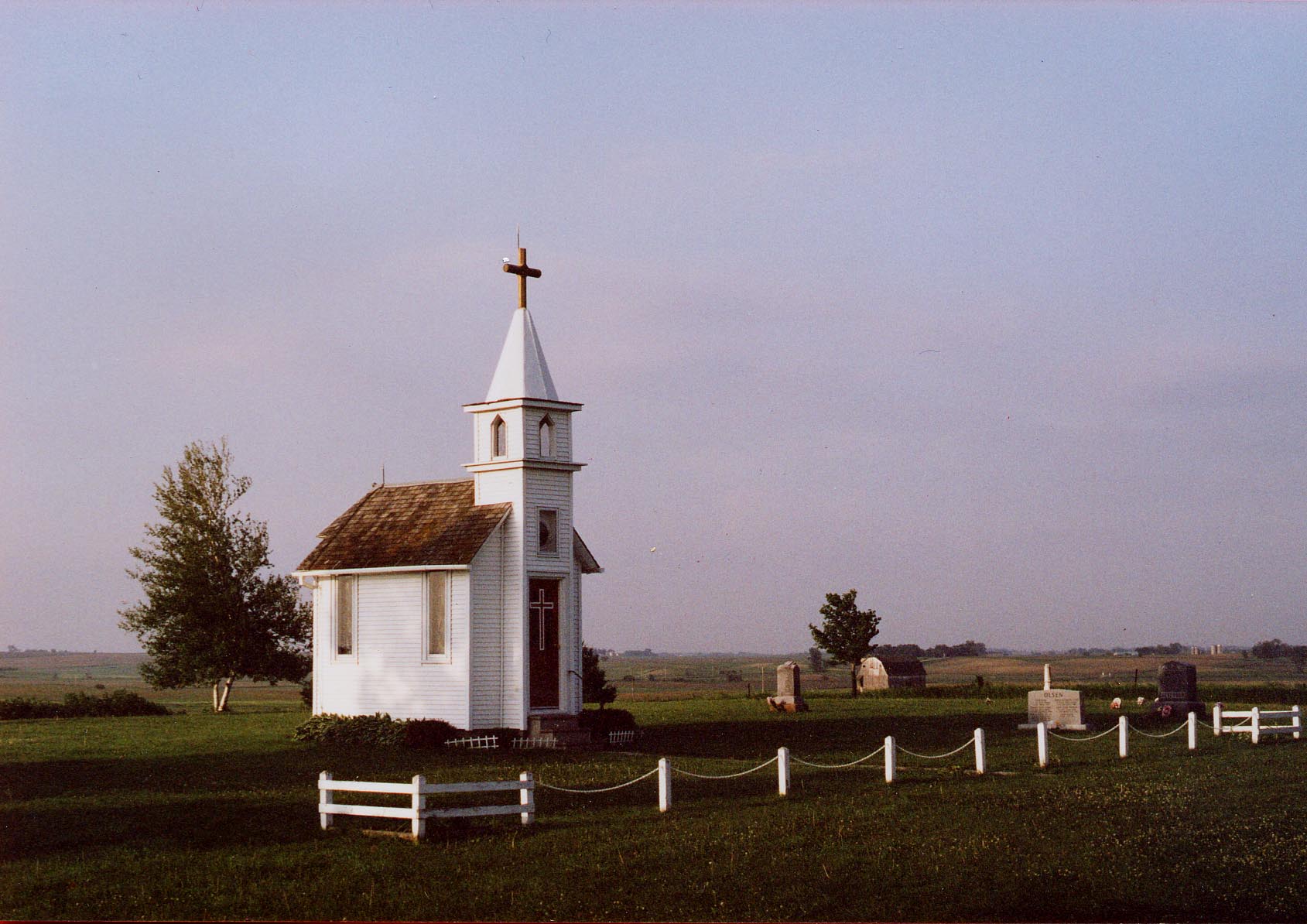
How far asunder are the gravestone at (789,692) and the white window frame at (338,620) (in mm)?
19380

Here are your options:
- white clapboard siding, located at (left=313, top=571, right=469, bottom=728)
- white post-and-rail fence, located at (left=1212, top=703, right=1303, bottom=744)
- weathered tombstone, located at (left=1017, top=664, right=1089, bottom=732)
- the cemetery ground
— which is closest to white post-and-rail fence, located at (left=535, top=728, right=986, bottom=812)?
the cemetery ground

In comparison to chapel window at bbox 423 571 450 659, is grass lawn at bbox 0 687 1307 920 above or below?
below

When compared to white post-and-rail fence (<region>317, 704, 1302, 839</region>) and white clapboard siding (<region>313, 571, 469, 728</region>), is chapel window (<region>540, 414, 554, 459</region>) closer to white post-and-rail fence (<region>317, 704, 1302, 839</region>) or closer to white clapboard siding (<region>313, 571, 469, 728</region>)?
white clapboard siding (<region>313, 571, 469, 728</region>)

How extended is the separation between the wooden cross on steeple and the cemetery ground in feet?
40.5

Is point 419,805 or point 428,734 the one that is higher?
point 419,805

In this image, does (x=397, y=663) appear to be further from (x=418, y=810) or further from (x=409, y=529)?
(x=418, y=810)

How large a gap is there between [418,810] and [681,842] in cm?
385

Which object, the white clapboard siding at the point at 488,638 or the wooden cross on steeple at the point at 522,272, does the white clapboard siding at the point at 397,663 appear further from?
the wooden cross on steeple at the point at 522,272

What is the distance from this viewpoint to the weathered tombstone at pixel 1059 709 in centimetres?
3788

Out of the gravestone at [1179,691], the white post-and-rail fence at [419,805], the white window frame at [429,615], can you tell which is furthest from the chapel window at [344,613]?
the gravestone at [1179,691]

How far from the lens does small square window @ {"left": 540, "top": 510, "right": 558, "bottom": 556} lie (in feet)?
117

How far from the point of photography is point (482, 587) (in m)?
34.3

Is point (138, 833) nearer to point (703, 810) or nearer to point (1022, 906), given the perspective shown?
point (703, 810)

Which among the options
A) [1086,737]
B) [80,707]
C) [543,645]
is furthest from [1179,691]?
[80,707]
